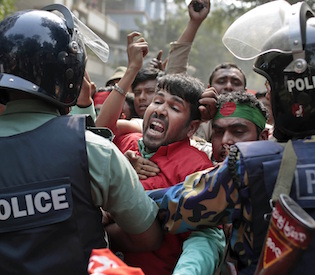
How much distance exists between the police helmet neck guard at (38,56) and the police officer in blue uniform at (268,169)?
779 mm

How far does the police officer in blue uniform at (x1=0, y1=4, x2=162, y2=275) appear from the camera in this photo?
6.20 ft

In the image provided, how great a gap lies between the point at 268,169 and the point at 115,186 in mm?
668

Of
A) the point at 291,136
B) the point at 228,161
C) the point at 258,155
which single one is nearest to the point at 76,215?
the point at 228,161

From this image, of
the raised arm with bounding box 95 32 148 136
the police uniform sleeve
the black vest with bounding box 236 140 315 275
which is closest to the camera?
the black vest with bounding box 236 140 315 275

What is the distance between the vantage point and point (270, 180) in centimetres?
192

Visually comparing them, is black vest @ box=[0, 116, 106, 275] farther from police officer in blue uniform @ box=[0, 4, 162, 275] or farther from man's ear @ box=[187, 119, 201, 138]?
man's ear @ box=[187, 119, 201, 138]

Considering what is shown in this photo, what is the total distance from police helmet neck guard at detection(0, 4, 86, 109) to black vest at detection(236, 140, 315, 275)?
908 millimetres

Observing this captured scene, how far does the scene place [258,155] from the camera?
1.96 meters

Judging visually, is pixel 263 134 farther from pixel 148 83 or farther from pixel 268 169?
pixel 148 83

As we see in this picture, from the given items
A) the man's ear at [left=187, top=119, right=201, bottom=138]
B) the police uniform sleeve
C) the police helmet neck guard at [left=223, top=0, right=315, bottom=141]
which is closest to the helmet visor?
the police helmet neck guard at [left=223, top=0, right=315, bottom=141]

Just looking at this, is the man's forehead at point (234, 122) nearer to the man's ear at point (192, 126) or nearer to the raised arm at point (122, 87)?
the man's ear at point (192, 126)

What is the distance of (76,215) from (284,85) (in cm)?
110

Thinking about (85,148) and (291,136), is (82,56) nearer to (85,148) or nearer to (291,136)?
(85,148)

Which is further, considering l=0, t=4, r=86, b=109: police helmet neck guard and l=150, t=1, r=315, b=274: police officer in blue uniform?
l=0, t=4, r=86, b=109: police helmet neck guard
